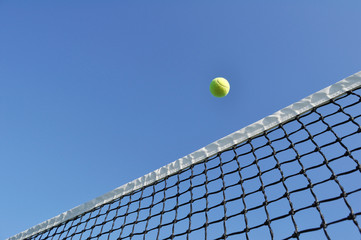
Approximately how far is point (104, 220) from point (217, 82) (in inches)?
110

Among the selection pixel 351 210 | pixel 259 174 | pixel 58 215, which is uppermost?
pixel 351 210

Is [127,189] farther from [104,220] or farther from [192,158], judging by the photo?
[192,158]

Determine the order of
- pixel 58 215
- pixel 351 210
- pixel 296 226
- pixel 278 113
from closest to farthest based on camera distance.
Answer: pixel 351 210 < pixel 296 226 < pixel 278 113 < pixel 58 215

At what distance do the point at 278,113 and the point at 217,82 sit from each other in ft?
6.00

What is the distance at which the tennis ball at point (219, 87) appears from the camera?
494cm

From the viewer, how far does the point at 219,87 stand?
16.2ft

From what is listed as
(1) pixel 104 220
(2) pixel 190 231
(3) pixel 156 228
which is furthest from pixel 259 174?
(1) pixel 104 220

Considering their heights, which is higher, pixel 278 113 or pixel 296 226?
pixel 278 113

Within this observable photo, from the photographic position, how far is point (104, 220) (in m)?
3.94

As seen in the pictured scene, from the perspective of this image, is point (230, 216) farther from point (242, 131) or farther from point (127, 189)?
point (127, 189)

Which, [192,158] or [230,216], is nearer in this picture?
[230,216]

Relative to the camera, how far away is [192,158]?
374 centimetres

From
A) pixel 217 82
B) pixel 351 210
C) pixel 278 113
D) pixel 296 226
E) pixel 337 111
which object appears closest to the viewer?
pixel 351 210

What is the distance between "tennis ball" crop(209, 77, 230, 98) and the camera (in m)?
4.94
